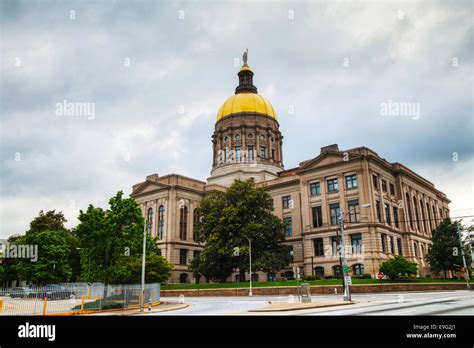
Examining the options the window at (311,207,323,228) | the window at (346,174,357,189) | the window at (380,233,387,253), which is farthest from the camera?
the window at (311,207,323,228)

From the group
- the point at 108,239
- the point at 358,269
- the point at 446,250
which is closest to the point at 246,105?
the point at 358,269

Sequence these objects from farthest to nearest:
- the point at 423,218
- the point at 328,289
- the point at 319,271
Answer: the point at 423,218 < the point at 319,271 < the point at 328,289

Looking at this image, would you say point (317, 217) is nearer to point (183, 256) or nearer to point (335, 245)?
point (335, 245)

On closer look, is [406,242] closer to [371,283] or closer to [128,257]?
[371,283]

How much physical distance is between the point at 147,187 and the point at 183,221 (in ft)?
34.1

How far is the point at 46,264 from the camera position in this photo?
6019 cm

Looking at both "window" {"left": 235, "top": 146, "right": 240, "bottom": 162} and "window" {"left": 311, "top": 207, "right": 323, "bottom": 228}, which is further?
"window" {"left": 235, "top": 146, "right": 240, "bottom": 162}

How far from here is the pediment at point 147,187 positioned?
244 feet

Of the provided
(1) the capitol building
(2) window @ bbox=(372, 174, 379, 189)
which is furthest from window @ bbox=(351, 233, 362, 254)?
(2) window @ bbox=(372, 174, 379, 189)

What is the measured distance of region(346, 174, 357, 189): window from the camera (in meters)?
58.1

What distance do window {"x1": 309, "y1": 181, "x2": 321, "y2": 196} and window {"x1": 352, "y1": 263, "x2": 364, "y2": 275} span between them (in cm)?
1242

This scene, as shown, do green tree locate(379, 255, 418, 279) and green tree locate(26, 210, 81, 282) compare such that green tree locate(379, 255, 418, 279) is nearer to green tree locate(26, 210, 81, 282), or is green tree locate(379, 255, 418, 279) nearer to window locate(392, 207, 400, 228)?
window locate(392, 207, 400, 228)

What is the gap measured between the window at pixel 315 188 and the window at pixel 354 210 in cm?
571

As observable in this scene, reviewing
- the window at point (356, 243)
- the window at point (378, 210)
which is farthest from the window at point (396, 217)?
the window at point (356, 243)
